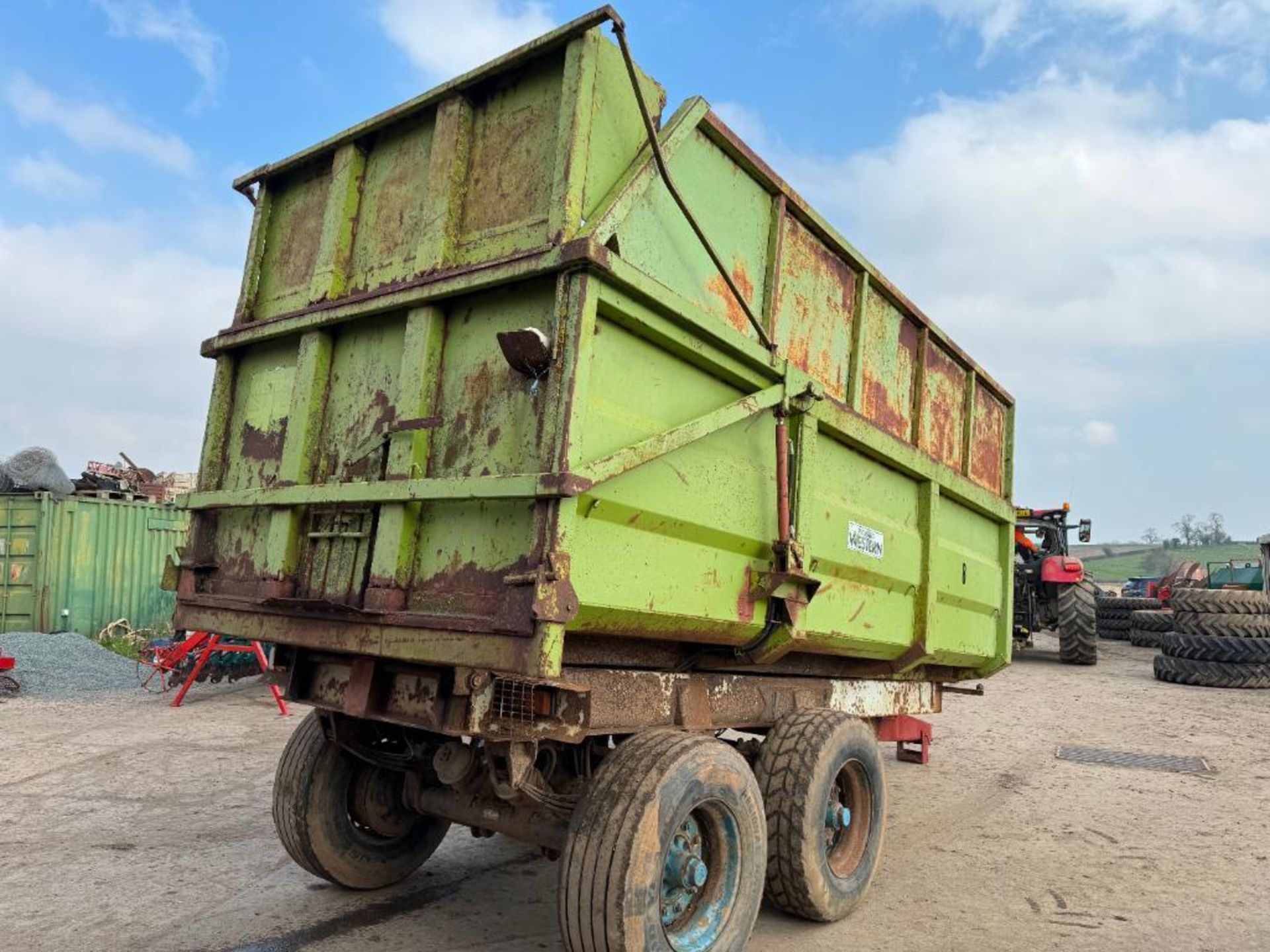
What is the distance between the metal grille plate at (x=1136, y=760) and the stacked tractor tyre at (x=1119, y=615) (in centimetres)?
1362

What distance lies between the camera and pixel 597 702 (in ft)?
10.1

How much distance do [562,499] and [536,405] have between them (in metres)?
0.38

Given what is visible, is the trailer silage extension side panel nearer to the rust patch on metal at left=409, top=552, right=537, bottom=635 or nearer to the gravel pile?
the rust patch on metal at left=409, top=552, right=537, bottom=635

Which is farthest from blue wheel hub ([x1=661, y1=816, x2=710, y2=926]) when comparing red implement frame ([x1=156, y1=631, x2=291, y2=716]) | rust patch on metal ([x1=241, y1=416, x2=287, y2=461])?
red implement frame ([x1=156, y1=631, x2=291, y2=716])

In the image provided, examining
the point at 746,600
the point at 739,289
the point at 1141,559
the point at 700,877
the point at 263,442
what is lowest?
the point at 700,877

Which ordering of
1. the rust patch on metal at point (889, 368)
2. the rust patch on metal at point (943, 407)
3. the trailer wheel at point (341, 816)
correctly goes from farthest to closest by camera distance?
1. the rust patch on metal at point (943, 407)
2. the rust patch on metal at point (889, 368)
3. the trailer wheel at point (341, 816)

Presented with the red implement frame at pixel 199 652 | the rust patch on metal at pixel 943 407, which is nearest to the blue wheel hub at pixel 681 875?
the rust patch on metal at pixel 943 407

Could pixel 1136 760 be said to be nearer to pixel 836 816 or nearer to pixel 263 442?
pixel 836 816

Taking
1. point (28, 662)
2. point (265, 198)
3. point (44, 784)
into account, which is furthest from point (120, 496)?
point (265, 198)

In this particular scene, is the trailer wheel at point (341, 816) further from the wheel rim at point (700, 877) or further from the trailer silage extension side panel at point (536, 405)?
the wheel rim at point (700, 877)

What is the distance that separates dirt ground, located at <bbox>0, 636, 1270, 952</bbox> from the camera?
144 inches

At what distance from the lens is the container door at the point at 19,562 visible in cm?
1222

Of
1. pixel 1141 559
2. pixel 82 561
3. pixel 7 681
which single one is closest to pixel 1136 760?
pixel 7 681

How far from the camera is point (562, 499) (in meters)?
2.67
